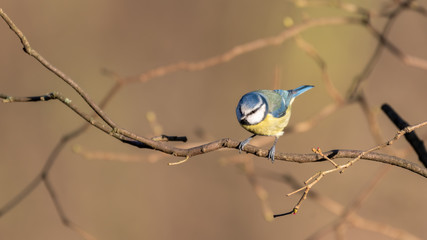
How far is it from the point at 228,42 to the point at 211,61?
2.66 m

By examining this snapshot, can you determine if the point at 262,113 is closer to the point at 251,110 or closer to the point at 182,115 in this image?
the point at 251,110

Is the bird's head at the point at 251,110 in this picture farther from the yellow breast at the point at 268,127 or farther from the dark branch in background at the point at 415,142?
the dark branch in background at the point at 415,142

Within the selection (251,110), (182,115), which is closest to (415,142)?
(251,110)

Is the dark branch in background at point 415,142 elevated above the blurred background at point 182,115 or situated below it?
below

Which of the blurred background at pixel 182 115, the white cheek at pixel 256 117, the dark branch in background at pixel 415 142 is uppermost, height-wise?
the blurred background at pixel 182 115

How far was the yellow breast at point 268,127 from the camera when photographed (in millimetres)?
2490

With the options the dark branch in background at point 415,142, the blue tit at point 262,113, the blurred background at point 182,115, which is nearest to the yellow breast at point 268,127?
the blue tit at point 262,113

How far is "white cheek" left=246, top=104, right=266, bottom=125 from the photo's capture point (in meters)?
2.43

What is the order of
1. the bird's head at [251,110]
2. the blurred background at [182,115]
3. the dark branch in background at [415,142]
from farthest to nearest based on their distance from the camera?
the blurred background at [182,115] → the bird's head at [251,110] → the dark branch in background at [415,142]

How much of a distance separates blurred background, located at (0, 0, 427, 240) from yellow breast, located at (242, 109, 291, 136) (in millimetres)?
2079

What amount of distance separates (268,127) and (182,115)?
2507 mm

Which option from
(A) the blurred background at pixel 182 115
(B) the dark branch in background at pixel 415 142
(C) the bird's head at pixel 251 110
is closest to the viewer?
(B) the dark branch in background at pixel 415 142

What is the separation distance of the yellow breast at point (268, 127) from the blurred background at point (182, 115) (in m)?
2.08

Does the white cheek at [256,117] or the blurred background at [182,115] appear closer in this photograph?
the white cheek at [256,117]
